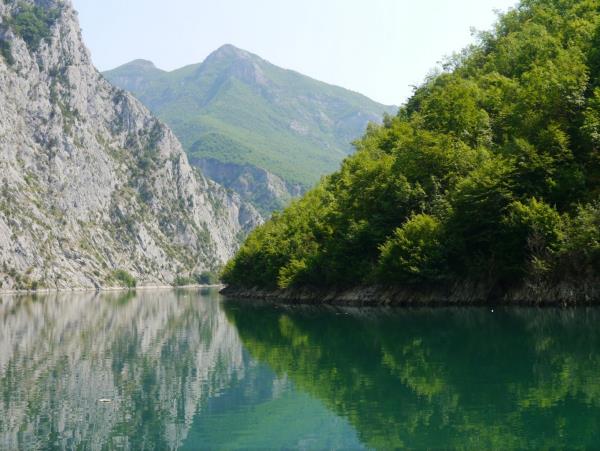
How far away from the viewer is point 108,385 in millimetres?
26641

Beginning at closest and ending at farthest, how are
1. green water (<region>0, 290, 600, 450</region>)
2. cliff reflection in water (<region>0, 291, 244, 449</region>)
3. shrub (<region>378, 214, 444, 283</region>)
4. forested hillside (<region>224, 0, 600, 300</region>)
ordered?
green water (<region>0, 290, 600, 450</region>)
cliff reflection in water (<region>0, 291, 244, 449</region>)
forested hillside (<region>224, 0, 600, 300</region>)
shrub (<region>378, 214, 444, 283</region>)

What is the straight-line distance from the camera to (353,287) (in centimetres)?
8206

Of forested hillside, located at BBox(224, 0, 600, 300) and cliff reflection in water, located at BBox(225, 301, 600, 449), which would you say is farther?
forested hillside, located at BBox(224, 0, 600, 300)

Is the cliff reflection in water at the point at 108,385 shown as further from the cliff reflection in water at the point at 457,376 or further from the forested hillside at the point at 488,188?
the forested hillside at the point at 488,188

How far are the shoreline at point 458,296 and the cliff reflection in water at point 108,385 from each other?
22.1 m

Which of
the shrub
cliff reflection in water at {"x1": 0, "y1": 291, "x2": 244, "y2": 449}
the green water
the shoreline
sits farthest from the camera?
the shrub

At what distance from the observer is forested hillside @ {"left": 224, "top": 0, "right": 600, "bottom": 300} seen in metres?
54.3

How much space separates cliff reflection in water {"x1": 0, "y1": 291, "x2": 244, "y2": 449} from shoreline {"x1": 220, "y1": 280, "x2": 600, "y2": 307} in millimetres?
22145

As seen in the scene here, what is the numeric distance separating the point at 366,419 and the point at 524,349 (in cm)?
1366

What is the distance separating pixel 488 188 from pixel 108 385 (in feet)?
131

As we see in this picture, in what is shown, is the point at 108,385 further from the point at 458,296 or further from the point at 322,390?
the point at 458,296

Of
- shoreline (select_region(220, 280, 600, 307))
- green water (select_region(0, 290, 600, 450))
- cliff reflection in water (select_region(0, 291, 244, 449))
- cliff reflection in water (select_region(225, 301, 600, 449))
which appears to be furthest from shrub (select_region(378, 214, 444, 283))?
cliff reflection in water (select_region(0, 291, 244, 449))

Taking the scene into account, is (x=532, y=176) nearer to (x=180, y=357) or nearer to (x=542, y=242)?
(x=542, y=242)

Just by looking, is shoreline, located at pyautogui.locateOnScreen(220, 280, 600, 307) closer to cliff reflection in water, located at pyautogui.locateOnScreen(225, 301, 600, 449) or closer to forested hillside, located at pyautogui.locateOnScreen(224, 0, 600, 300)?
forested hillside, located at pyautogui.locateOnScreen(224, 0, 600, 300)
